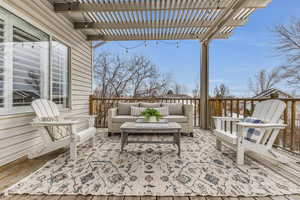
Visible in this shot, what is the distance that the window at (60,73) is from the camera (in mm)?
4070

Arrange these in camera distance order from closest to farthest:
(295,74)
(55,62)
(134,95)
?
(55,62) < (295,74) < (134,95)

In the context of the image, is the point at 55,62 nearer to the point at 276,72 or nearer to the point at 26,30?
the point at 26,30

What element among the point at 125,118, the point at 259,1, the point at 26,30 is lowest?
the point at 125,118

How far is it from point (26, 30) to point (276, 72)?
28.8 ft

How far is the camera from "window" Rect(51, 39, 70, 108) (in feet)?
13.4

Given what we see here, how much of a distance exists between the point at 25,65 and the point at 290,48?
8.72 m

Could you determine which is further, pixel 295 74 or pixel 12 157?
pixel 295 74

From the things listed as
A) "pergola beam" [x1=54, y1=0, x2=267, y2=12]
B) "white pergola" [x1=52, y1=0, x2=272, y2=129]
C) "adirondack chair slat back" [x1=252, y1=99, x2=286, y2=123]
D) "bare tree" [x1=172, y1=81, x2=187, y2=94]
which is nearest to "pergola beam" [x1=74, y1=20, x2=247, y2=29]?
"white pergola" [x1=52, y1=0, x2=272, y2=129]

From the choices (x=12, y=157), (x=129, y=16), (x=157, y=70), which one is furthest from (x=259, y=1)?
(x=157, y=70)

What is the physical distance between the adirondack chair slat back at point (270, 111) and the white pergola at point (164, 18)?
184 cm

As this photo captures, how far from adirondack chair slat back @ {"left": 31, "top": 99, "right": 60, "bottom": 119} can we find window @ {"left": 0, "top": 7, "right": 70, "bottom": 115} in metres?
0.20

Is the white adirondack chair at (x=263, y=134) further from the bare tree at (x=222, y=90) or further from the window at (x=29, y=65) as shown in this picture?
the bare tree at (x=222, y=90)

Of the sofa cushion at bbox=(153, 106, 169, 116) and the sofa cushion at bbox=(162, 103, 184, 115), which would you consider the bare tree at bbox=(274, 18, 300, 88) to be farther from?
the sofa cushion at bbox=(153, 106, 169, 116)

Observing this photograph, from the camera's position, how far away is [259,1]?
3.57 m
